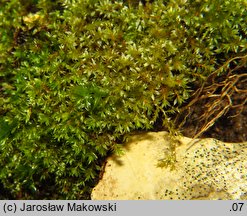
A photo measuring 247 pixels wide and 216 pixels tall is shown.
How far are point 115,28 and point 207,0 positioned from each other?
0.62 m

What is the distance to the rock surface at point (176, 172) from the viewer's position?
2234 millimetres

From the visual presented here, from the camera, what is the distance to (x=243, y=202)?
2160mm

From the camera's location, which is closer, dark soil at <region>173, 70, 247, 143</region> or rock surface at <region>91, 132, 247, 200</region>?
rock surface at <region>91, 132, 247, 200</region>

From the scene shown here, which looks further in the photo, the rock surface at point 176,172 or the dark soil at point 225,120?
the dark soil at point 225,120

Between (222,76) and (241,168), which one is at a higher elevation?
(222,76)

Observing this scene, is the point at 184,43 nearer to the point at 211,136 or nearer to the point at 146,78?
the point at 146,78

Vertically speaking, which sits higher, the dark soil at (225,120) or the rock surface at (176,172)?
the dark soil at (225,120)

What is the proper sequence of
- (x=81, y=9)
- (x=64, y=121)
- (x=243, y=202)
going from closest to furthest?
(x=243, y=202) → (x=64, y=121) → (x=81, y=9)

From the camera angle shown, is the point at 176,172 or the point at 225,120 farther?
the point at 225,120

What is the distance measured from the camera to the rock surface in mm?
2234

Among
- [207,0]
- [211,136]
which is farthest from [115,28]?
[211,136]

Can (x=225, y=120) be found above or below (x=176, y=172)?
above

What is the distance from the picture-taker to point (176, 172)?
2312mm

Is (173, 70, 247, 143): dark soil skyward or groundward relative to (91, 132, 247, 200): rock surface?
skyward
